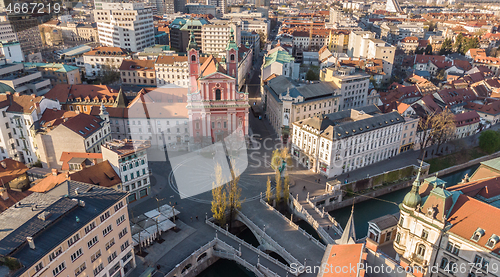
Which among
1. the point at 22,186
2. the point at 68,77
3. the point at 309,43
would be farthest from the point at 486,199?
the point at 309,43

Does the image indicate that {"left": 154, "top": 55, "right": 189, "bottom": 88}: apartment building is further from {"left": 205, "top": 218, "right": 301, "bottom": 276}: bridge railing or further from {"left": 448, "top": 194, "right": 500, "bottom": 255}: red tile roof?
{"left": 448, "top": 194, "right": 500, "bottom": 255}: red tile roof

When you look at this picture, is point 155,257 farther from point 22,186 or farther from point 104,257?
point 22,186

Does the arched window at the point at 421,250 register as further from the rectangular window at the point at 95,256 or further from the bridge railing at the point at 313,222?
the rectangular window at the point at 95,256

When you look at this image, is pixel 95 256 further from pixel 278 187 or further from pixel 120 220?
pixel 278 187

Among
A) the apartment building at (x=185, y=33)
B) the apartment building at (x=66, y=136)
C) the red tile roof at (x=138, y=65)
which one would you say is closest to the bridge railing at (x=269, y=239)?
the apartment building at (x=66, y=136)

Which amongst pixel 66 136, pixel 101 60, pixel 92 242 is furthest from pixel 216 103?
pixel 101 60
